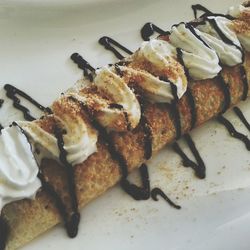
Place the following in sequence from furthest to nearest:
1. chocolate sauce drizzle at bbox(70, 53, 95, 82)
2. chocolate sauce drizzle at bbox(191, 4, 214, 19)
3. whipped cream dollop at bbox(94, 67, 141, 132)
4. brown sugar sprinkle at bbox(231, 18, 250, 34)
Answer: chocolate sauce drizzle at bbox(191, 4, 214, 19), chocolate sauce drizzle at bbox(70, 53, 95, 82), brown sugar sprinkle at bbox(231, 18, 250, 34), whipped cream dollop at bbox(94, 67, 141, 132)

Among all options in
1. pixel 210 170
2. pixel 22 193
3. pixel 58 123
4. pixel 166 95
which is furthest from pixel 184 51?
pixel 22 193

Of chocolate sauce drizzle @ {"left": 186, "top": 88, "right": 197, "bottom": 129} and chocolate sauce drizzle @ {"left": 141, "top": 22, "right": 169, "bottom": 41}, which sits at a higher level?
chocolate sauce drizzle @ {"left": 141, "top": 22, "right": 169, "bottom": 41}

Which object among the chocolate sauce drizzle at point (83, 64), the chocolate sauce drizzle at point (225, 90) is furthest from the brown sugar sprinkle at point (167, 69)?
the chocolate sauce drizzle at point (83, 64)

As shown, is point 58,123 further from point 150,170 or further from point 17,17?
point 17,17

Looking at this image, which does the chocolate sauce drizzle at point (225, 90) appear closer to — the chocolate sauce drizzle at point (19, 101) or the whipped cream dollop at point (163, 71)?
the whipped cream dollop at point (163, 71)

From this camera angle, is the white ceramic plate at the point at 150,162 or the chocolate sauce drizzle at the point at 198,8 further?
the chocolate sauce drizzle at the point at 198,8

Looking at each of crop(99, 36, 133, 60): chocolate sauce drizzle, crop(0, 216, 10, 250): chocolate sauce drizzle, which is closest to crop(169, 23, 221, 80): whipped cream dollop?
crop(99, 36, 133, 60): chocolate sauce drizzle

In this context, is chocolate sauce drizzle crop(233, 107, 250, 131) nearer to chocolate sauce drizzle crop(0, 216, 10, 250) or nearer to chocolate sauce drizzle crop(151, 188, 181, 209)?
chocolate sauce drizzle crop(151, 188, 181, 209)

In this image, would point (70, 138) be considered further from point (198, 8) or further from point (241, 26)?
point (198, 8)
